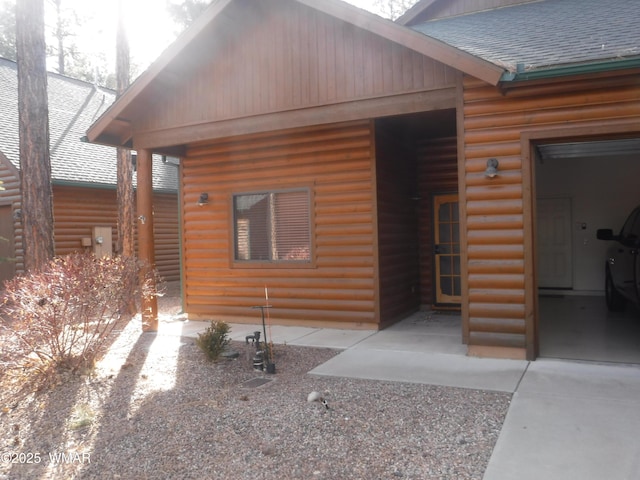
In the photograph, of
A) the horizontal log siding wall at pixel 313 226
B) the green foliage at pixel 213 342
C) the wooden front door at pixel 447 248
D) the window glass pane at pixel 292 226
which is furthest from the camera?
the wooden front door at pixel 447 248

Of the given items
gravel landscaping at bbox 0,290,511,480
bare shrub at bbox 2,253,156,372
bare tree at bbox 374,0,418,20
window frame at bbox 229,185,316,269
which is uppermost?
bare tree at bbox 374,0,418,20

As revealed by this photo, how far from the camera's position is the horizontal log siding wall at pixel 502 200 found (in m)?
5.58

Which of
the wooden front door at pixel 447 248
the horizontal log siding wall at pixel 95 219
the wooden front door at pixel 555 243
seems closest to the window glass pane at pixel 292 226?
the wooden front door at pixel 447 248

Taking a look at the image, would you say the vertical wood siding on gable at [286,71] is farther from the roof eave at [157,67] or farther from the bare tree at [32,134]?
the bare tree at [32,134]

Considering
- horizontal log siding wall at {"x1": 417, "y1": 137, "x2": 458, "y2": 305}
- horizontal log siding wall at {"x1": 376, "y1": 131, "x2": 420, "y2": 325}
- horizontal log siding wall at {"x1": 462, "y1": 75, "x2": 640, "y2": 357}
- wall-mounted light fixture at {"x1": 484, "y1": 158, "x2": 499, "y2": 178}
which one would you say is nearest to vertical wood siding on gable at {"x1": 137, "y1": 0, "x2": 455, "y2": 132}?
horizontal log siding wall at {"x1": 462, "y1": 75, "x2": 640, "y2": 357}

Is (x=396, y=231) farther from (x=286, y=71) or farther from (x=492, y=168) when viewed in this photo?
(x=286, y=71)

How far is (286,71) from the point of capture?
720 cm

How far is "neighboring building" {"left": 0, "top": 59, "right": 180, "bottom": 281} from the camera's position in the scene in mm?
13141

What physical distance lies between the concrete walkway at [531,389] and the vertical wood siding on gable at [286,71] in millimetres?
3157

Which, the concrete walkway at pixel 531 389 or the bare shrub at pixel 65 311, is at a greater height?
the bare shrub at pixel 65 311

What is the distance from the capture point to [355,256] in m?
7.94

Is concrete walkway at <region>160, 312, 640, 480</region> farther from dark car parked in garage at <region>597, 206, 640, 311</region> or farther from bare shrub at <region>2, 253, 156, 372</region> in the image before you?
bare shrub at <region>2, 253, 156, 372</region>

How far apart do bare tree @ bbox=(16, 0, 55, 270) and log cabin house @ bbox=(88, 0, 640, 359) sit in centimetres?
114

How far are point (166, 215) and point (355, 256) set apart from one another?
399 inches
